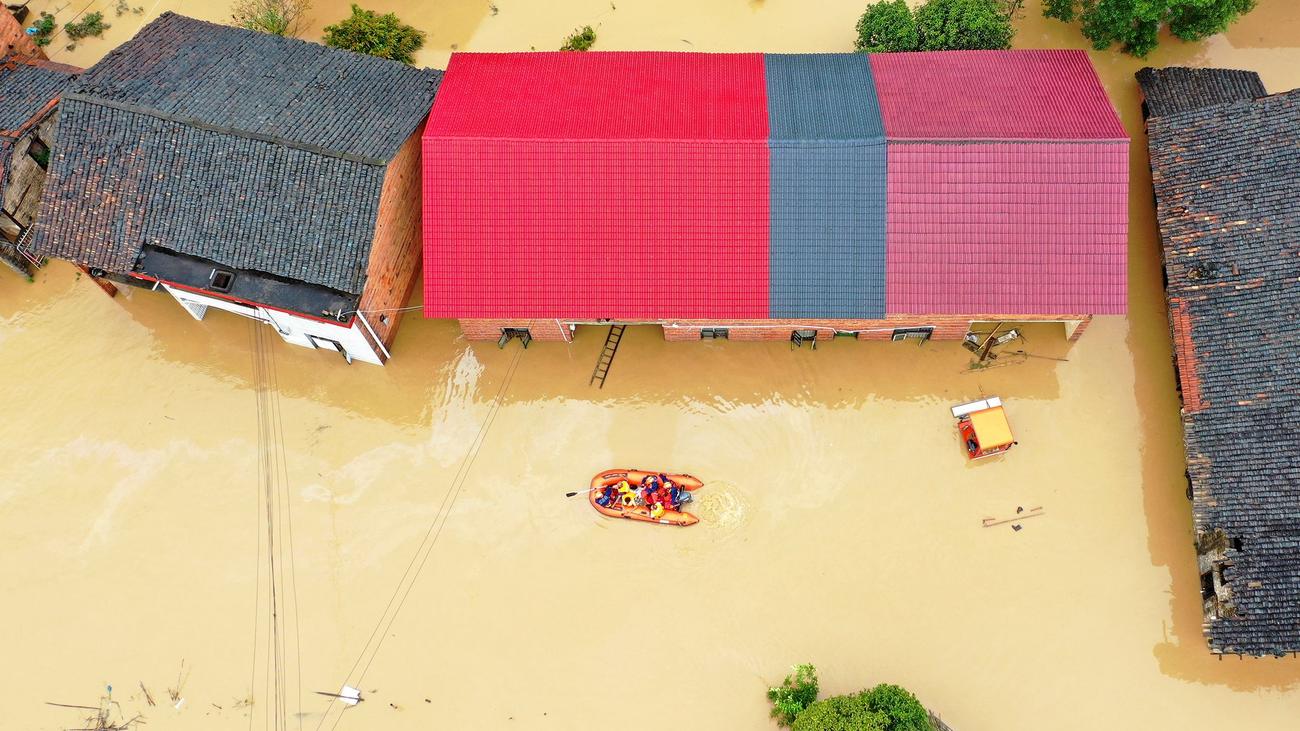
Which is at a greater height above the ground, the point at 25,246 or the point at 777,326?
the point at 25,246

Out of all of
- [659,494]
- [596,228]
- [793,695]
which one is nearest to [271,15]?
[596,228]

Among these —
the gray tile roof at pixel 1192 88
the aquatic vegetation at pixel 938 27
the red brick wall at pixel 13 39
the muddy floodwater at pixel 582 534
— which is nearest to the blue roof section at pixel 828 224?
the muddy floodwater at pixel 582 534

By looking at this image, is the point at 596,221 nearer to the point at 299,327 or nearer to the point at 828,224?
the point at 828,224

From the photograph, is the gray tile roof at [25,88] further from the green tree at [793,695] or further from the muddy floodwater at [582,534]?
the green tree at [793,695]

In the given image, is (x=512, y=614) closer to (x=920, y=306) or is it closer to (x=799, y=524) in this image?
(x=799, y=524)

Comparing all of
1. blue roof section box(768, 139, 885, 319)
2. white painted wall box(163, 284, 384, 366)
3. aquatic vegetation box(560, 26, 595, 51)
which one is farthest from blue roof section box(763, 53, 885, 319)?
white painted wall box(163, 284, 384, 366)

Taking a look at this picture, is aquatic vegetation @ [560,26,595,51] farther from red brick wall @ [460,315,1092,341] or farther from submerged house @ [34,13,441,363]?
red brick wall @ [460,315,1092,341]

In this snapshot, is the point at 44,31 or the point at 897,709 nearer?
the point at 897,709
